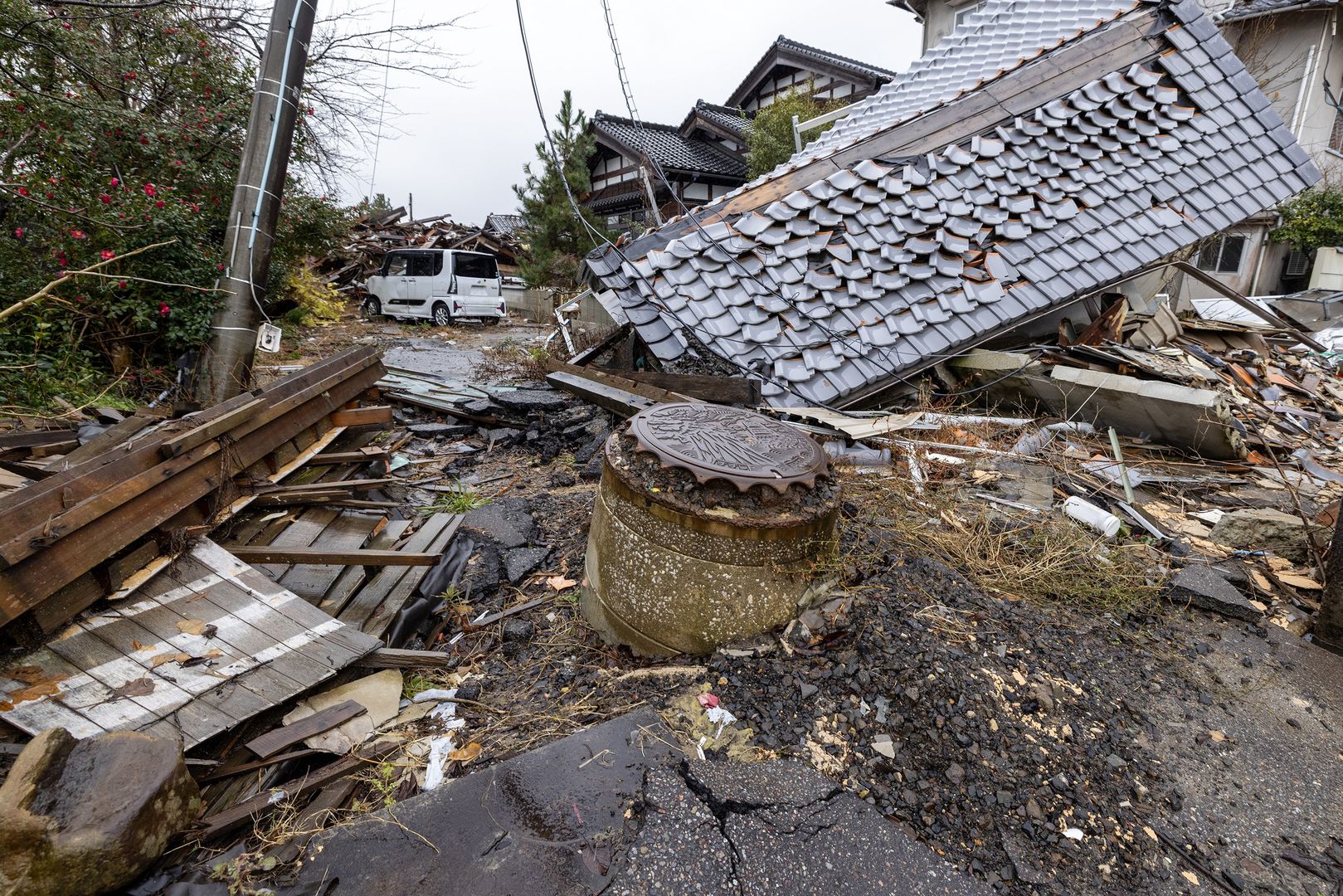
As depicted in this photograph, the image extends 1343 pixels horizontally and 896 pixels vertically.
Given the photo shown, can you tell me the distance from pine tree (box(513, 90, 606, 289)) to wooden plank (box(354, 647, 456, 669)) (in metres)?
16.7

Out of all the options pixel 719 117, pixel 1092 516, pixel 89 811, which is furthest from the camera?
pixel 719 117

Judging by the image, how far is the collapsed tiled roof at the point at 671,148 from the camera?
21750 millimetres

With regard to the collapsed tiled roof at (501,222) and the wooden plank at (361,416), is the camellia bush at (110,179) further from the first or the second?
the collapsed tiled roof at (501,222)

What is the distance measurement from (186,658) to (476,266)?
1754 centimetres

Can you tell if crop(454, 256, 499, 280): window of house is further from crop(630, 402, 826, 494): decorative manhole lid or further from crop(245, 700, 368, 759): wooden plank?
crop(245, 700, 368, 759): wooden plank

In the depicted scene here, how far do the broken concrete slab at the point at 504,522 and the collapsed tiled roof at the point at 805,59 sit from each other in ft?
62.9

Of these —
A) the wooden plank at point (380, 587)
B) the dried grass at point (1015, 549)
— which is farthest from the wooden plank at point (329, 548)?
the dried grass at point (1015, 549)

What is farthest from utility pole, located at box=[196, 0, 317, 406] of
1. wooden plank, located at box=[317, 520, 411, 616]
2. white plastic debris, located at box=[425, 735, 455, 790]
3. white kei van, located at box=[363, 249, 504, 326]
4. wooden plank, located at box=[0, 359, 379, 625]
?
white kei van, located at box=[363, 249, 504, 326]

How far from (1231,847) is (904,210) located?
587 cm

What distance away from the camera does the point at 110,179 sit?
7.83m

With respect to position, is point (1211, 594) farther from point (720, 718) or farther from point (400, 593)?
point (400, 593)

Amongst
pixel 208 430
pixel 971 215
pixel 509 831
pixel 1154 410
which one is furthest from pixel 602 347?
pixel 509 831

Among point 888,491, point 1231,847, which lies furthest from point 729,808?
point 888,491

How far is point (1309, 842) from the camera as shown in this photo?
2.18 metres
